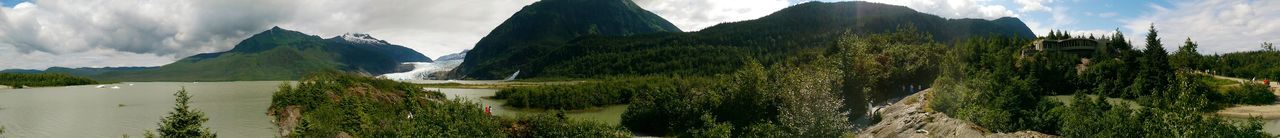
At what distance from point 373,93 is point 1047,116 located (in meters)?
62.8

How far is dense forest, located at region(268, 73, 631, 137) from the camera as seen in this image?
39250mm

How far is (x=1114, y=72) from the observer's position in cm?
9394

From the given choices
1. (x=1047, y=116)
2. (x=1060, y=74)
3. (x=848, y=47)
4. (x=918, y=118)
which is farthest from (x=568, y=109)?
(x=1060, y=74)

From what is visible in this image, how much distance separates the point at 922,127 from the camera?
57000mm

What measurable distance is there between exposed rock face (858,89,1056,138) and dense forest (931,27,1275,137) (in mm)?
2044

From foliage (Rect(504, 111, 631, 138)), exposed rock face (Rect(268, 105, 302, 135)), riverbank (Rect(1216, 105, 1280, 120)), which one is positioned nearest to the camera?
foliage (Rect(504, 111, 631, 138))

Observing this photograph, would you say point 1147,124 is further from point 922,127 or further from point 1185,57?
point 1185,57

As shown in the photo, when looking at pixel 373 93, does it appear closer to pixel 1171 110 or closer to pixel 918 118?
pixel 918 118

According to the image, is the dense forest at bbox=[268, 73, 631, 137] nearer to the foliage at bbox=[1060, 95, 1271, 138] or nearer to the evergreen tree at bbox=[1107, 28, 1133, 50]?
the foliage at bbox=[1060, 95, 1271, 138]

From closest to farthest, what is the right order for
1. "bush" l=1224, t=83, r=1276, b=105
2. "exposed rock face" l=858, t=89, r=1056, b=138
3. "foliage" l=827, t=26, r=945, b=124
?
"exposed rock face" l=858, t=89, r=1056, b=138, "foliage" l=827, t=26, r=945, b=124, "bush" l=1224, t=83, r=1276, b=105

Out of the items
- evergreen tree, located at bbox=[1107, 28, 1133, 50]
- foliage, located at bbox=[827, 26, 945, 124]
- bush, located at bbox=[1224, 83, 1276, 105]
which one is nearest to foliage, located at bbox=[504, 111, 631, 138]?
foliage, located at bbox=[827, 26, 945, 124]

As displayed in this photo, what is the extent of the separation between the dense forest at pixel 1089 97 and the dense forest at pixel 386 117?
95.6ft

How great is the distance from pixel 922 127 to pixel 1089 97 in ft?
73.4

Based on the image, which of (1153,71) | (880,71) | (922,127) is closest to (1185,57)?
(1153,71)
